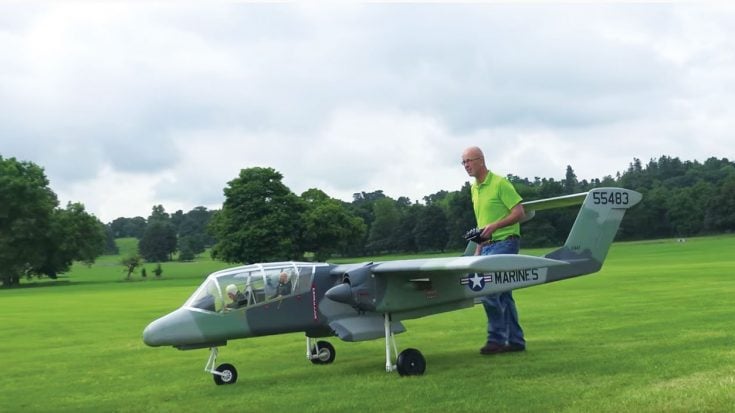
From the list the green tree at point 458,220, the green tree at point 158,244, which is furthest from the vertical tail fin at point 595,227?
the green tree at point 158,244

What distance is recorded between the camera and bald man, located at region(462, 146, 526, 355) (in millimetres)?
11336

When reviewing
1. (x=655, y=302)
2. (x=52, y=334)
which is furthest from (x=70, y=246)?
(x=655, y=302)

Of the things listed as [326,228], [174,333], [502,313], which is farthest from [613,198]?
[326,228]

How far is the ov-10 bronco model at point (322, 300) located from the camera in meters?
10.6

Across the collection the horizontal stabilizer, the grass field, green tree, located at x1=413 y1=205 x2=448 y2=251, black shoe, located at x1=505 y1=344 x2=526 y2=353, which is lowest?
the grass field

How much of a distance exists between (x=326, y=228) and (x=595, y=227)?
75.0m

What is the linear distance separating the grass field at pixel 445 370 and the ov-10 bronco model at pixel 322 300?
67 centimetres

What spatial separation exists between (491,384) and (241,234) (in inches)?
2853

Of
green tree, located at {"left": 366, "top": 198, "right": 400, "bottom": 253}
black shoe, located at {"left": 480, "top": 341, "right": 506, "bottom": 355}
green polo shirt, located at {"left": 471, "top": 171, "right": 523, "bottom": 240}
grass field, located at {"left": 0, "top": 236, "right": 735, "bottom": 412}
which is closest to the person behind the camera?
grass field, located at {"left": 0, "top": 236, "right": 735, "bottom": 412}

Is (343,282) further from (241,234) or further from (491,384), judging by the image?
(241,234)

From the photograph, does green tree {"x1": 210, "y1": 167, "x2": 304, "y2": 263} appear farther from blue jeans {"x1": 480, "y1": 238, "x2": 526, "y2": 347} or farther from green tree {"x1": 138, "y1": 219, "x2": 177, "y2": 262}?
green tree {"x1": 138, "y1": 219, "x2": 177, "y2": 262}

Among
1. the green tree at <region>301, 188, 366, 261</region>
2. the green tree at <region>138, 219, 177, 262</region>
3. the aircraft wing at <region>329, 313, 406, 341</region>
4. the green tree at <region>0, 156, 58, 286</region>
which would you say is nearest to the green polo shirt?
the aircraft wing at <region>329, 313, 406, 341</region>

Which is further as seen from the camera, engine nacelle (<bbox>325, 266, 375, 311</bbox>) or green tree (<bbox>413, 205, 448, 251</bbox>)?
green tree (<bbox>413, 205, 448, 251</bbox>)

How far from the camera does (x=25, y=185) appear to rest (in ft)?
274
